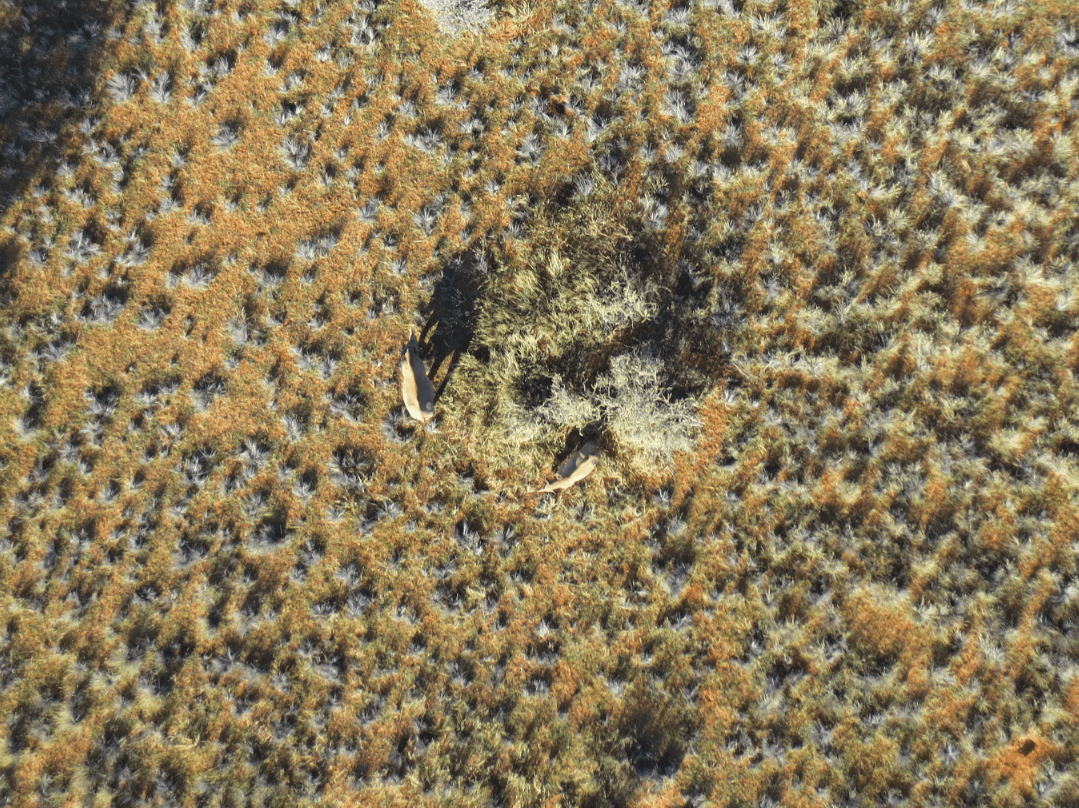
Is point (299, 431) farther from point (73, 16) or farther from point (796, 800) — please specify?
point (796, 800)

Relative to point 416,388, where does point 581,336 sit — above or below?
above

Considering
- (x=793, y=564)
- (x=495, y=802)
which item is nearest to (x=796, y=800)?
(x=793, y=564)

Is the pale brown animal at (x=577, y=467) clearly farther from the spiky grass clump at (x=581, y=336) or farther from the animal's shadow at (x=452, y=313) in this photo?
the animal's shadow at (x=452, y=313)

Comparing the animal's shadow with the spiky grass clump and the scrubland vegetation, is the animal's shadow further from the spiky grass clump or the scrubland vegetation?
the spiky grass clump

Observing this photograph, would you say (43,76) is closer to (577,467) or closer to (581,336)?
(581,336)

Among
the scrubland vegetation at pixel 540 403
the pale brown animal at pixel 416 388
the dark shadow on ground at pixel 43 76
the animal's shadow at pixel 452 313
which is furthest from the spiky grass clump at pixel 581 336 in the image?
the dark shadow on ground at pixel 43 76

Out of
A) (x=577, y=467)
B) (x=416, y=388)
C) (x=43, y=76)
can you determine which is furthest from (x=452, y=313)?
(x=43, y=76)
